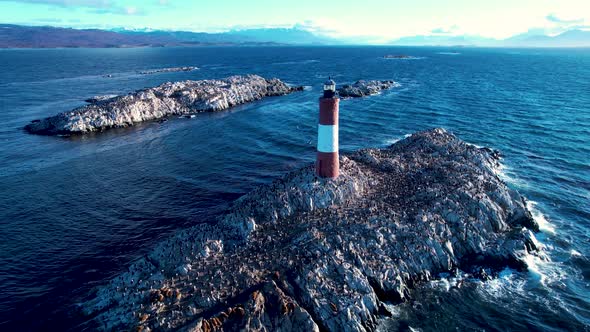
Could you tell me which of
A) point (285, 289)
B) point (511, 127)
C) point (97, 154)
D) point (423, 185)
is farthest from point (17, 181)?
point (511, 127)

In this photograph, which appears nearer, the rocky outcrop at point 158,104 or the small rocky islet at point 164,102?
the rocky outcrop at point 158,104

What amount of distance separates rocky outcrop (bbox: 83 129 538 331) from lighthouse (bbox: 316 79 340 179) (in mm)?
1185

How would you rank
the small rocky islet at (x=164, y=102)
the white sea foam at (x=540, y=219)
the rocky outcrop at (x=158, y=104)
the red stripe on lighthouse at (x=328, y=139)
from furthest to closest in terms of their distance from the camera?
the small rocky islet at (x=164, y=102) < the rocky outcrop at (x=158, y=104) < the white sea foam at (x=540, y=219) < the red stripe on lighthouse at (x=328, y=139)

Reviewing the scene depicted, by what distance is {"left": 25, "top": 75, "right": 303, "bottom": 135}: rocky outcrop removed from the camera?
68500 millimetres

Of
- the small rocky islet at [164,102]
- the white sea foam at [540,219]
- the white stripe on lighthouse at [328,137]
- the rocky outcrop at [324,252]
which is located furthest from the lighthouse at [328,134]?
the small rocky islet at [164,102]

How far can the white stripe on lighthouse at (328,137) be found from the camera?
111 ft

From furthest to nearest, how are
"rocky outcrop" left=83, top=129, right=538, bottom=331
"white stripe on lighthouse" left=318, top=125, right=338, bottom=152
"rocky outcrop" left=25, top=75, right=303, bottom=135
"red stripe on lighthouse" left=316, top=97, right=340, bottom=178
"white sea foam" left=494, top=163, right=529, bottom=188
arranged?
1. "rocky outcrop" left=25, top=75, right=303, bottom=135
2. "white sea foam" left=494, top=163, right=529, bottom=188
3. "white stripe on lighthouse" left=318, top=125, right=338, bottom=152
4. "red stripe on lighthouse" left=316, top=97, right=340, bottom=178
5. "rocky outcrop" left=83, top=129, right=538, bottom=331

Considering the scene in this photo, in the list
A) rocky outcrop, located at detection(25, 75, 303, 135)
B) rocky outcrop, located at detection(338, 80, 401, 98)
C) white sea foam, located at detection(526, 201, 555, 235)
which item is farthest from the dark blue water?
rocky outcrop, located at detection(338, 80, 401, 98)

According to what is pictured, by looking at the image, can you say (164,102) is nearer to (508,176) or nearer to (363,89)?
(363,89)

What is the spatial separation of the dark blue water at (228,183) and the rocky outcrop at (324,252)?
2.42 m

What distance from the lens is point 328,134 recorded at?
34062mm

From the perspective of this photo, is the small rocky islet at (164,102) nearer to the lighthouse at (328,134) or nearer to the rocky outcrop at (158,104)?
the rocky outcrop at (158,104)

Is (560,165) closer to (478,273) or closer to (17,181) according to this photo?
(478,273)

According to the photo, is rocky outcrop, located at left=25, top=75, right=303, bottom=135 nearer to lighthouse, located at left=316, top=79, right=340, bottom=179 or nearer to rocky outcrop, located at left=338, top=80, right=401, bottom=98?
rocky outcrop, located at left=338, top=80, right=401, bottom=98
